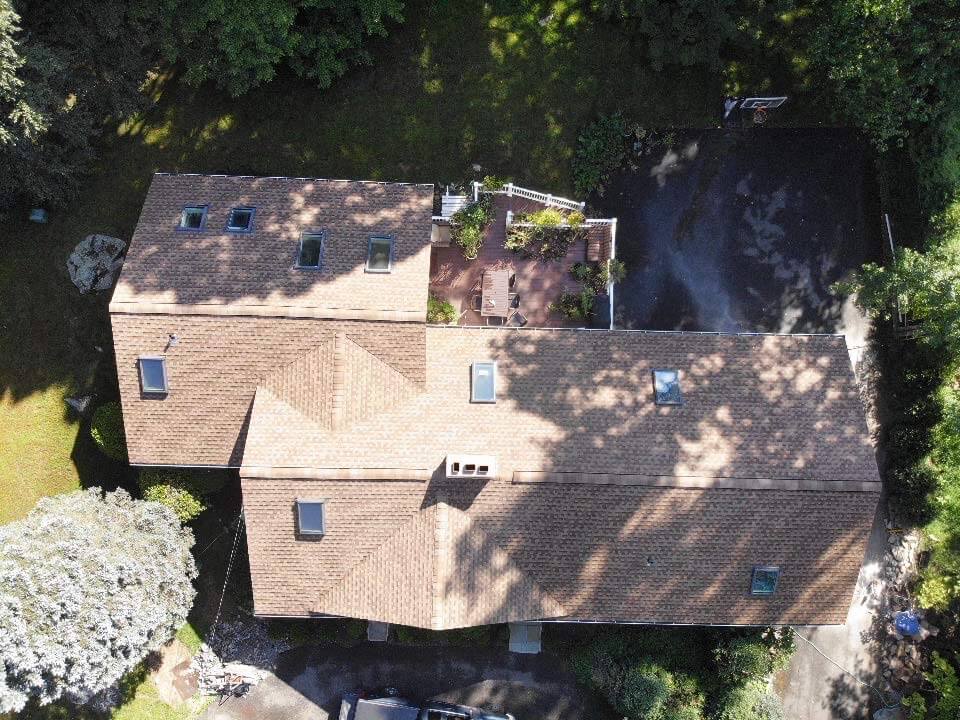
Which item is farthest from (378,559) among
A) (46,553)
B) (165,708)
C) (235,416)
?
(165,708)

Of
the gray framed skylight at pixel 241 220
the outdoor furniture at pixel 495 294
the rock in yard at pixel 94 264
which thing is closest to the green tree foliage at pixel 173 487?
the rock in yard at pixel 94 264

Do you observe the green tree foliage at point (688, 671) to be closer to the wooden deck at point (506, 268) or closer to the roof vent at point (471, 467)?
the roof vent at point (471, 467)

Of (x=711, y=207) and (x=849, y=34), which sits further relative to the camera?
(x=711, y=207)

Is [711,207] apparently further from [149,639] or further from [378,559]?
[149,639]

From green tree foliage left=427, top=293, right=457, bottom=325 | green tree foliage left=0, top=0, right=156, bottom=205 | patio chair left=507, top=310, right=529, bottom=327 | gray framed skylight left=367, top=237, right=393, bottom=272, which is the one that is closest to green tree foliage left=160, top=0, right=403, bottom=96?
green tree foliage left=0, top=0, right=156, bottom=205

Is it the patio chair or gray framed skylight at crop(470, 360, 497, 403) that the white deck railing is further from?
gray framed skylight at crop(470, 360, 497, 403)

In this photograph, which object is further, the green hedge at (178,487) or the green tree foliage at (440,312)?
the green tree foliage at (440,312)
